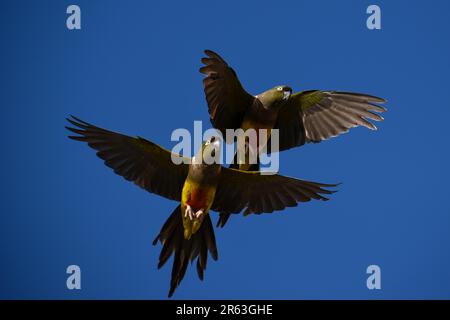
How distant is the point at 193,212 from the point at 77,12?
5.04 m

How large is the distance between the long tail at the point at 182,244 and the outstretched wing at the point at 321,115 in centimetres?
217

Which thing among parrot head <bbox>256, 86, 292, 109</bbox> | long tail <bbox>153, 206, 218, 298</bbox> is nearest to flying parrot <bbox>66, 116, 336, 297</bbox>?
long tail <bbox>153, 206, 218, 298</bbox>

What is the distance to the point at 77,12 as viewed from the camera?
12.7m

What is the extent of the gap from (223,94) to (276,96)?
0.86 metres

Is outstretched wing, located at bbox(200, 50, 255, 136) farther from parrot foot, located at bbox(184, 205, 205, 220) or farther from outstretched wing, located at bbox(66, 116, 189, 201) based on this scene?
parrot foot, located at bbox(184, 205, 205, 220)

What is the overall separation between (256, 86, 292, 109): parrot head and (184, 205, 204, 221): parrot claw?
2.35m

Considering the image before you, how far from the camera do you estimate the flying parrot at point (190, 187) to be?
32.3 feet

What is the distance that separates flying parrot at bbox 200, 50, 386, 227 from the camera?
11.0 m

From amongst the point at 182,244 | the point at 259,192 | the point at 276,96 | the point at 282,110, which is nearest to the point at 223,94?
Answer: the point at 276,96

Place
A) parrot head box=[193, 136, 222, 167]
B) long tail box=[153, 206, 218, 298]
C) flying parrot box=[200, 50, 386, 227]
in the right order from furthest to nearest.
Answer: flying parrot box=[200, 50, 386, 227]
long tail box=[153, 206, 218, 298]
parrot head box=[193, 136, 222, 167]

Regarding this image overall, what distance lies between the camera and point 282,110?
11711 millimetres
